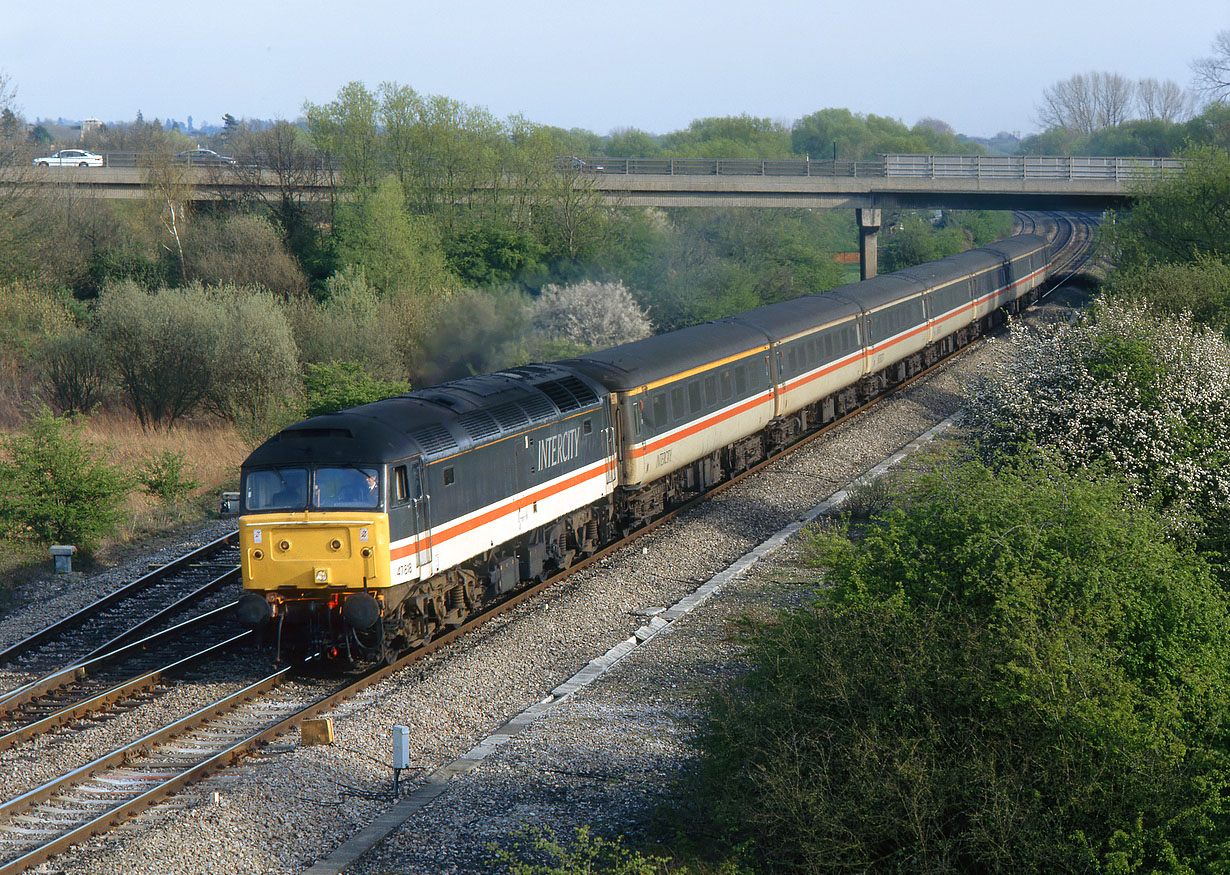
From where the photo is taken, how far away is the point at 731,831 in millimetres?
8930

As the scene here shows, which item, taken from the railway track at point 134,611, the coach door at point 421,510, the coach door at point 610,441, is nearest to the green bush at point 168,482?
the railway track at point 134,611

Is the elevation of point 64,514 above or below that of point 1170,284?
below

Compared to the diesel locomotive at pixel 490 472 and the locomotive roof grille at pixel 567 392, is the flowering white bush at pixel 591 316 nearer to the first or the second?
the diesel locomotive at pixel 490 472

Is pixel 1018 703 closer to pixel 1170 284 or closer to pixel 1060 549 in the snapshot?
pixel 1060 549

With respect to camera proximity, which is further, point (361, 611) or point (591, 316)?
point (591, 316)

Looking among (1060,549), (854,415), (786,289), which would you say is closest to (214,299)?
(854,415)

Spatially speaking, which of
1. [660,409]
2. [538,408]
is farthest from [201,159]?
[538,408]

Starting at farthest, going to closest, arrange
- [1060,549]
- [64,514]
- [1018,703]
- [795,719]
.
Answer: [64,514] < [1060,549] < [795,719] < [1018,703]

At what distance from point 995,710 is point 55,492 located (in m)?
18.0

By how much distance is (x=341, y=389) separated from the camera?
1083 inches

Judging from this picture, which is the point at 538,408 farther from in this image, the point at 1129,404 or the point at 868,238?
the point at 868,238

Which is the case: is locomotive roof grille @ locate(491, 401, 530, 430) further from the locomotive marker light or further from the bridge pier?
the bridge pier

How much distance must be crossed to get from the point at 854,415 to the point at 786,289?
68.0 ft

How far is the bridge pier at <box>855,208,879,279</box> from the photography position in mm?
51188
